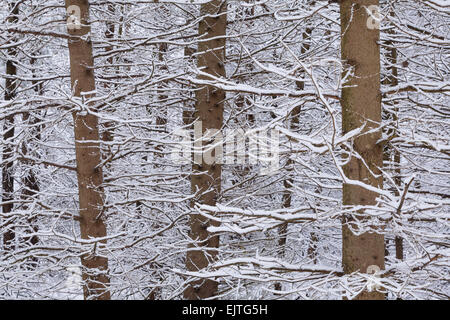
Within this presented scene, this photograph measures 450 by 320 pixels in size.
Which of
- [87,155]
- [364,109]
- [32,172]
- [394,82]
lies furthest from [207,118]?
[32,172]

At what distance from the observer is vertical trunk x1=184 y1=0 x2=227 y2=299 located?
6602mm

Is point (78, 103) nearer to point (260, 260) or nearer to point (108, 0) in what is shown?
point (108, 0)

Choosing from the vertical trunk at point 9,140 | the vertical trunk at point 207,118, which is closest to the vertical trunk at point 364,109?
the vertical trunk at point 207,118

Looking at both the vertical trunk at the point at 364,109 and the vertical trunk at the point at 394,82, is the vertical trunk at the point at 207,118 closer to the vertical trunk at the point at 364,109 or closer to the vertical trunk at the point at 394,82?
the vertical trunk at the point at 394,82

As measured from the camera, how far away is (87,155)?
5.91m

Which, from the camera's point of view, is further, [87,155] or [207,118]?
[207,118]

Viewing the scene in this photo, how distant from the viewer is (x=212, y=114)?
22.0ft

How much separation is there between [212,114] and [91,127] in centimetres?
168

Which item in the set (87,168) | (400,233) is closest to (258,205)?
(87,168)

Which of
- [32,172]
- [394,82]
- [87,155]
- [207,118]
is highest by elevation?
[394,82]

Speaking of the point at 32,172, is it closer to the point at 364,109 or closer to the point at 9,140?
the point at 9,140

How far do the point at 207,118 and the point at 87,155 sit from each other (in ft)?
5.68

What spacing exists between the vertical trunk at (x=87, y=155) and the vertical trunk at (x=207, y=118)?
4.26ft

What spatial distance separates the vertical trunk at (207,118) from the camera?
6602mm
